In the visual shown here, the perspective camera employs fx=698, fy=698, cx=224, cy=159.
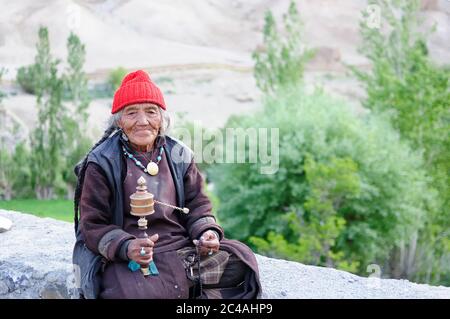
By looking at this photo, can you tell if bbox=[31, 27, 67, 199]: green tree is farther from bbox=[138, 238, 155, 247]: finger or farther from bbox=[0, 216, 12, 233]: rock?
bbox=[138, 238, 155, 247]: finger

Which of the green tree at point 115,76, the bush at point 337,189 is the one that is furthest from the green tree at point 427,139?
the green tree at point 115,76

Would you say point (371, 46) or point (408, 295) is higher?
point (371, 46)

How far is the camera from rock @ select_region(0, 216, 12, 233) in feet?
15.4

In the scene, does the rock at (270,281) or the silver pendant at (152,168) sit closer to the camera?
the silver pendant at (152,168)

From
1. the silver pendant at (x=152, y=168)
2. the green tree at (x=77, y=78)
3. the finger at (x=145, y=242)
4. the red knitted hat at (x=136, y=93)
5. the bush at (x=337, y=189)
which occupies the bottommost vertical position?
the bush at (x=337, y=189)

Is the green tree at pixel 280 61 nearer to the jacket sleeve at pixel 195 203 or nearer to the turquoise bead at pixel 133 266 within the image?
the jacket sleeve at pixel 195 203

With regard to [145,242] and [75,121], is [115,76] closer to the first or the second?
[75,121]

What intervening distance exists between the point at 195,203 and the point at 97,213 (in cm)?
47

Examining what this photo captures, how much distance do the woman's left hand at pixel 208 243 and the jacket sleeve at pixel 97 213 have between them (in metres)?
0.32

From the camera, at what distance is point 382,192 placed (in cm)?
1196

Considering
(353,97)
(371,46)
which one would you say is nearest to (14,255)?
(371,46)

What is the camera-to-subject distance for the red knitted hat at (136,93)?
295 centimetres

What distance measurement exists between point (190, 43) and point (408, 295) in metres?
22.4

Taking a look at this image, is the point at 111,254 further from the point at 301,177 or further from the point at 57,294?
the point at 301,177
